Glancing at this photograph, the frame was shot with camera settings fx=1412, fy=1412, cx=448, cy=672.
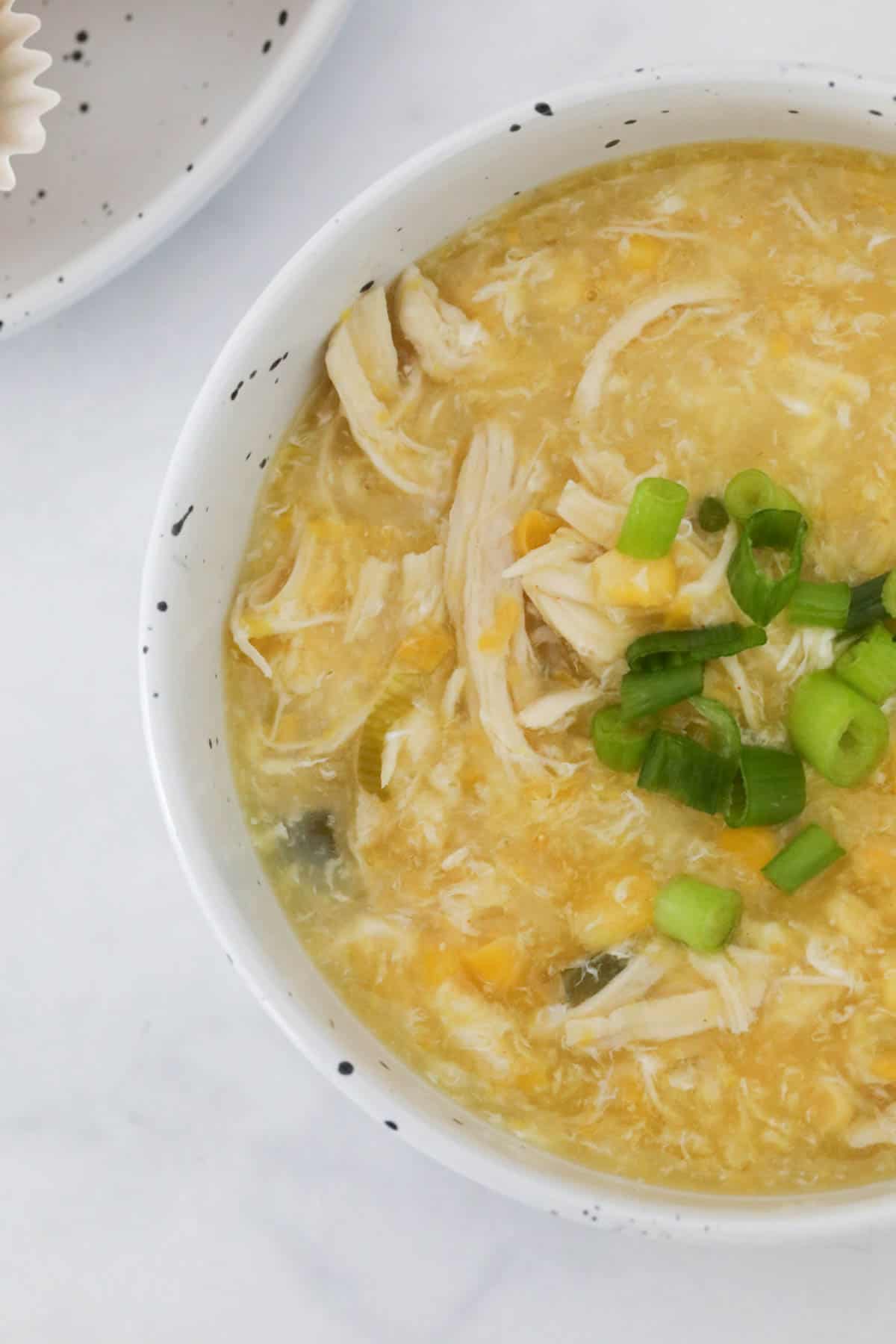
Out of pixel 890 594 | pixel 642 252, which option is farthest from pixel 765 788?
pixel 642 252

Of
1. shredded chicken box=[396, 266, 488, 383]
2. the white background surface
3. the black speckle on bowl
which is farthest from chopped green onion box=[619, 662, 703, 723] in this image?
the white background surface

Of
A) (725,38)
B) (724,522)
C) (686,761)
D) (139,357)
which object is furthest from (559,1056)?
(725,38)

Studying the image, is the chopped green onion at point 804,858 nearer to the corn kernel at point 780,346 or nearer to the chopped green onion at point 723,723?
the chopped green onion at point 723,723

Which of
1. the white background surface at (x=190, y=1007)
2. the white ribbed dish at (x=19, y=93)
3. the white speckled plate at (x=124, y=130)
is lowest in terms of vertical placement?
the white background surface at (x=190, y=1007)

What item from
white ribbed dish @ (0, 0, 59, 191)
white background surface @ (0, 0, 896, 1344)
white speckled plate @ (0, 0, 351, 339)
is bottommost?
white background surface @ (0, 0, 896, 1344)

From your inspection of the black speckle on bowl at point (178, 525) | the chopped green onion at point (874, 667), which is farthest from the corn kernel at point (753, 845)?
the black speckle on bowl at point (178, 525)

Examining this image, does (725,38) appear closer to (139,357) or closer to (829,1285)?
(139,357)

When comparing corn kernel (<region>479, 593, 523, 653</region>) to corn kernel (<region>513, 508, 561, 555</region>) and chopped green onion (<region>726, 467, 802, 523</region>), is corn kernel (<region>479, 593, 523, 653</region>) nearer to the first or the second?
corn kernel (<region>513, 508, 561, 555</region>)
